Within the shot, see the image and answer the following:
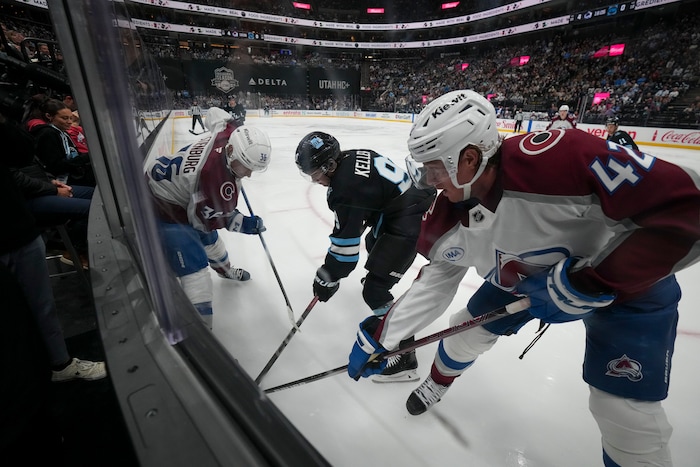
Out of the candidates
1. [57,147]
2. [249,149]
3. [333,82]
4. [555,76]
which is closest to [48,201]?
[57,147]

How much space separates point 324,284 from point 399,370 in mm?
591

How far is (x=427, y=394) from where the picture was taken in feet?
4.96

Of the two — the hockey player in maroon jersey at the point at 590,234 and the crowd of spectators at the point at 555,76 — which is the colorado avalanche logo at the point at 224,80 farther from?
the hockey player in maroon jersey at the point at 590,234

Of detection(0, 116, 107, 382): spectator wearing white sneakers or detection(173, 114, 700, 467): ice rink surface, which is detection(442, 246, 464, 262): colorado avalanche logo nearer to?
detection(173, 114, 700, 467): ice rink surface

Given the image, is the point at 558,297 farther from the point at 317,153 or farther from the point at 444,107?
the point at 317,153

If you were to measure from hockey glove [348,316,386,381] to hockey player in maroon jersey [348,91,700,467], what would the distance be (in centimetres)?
45

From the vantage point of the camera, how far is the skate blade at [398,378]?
1.71 metres

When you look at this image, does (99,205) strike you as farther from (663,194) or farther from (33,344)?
(663,194)

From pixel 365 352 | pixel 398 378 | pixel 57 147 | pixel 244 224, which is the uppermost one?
pixel 57 147

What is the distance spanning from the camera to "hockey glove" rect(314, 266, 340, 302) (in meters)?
1.80

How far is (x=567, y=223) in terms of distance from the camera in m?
1.04

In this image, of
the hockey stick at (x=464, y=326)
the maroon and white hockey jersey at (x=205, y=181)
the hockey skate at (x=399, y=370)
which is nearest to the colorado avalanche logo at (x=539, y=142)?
the hockey stick at (x=464, y=326)

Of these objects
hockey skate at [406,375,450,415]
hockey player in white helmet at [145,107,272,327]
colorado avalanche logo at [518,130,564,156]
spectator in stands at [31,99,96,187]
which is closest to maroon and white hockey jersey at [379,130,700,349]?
colorado avalanche logo at [518,130,564,156]

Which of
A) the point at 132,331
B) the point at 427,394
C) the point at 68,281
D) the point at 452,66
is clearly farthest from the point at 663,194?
the point at 452,66
